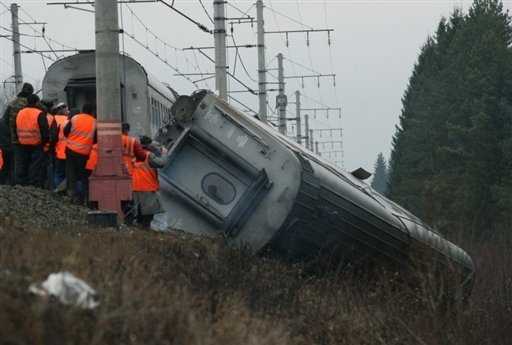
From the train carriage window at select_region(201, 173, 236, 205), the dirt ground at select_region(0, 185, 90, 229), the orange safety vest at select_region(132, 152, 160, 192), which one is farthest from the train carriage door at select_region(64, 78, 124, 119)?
the train carriage window at select_region(201, 173, 236, 205)

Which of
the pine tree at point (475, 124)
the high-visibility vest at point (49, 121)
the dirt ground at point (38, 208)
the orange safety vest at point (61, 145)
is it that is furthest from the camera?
the pine tree at point (475, 124)

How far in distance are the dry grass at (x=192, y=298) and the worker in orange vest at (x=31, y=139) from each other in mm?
3820

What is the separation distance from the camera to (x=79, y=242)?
9.15 metres

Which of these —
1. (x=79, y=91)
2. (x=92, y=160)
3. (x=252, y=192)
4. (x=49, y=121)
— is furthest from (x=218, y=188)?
(x=79, y=91)

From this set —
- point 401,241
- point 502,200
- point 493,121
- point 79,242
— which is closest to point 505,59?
point 493,121

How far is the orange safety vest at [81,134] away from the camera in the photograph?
16.4 m

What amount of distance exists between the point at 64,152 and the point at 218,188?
8.02 feet

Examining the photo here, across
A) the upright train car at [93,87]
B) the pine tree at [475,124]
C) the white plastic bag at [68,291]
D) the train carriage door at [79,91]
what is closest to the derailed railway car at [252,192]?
the upright train car at [93,87]

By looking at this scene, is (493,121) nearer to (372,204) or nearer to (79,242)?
(372,204)

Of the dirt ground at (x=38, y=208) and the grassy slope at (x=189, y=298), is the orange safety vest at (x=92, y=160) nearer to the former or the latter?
the dirt ground at (x=38, y=208)

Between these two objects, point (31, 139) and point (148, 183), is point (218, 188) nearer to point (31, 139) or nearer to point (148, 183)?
point (148, 183)

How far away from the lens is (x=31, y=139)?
1761 centimetres

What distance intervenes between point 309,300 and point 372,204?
4.87 meters

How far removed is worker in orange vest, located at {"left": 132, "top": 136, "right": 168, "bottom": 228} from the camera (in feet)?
50.9
